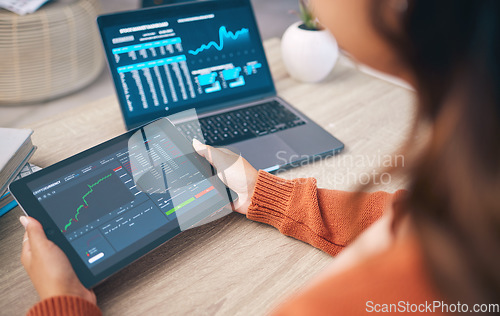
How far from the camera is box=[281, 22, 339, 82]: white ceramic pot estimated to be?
1124 millimetres

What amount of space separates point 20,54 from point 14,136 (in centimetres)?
154

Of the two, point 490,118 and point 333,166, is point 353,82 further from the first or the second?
point 490,118

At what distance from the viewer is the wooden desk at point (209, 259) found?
605 millimetres

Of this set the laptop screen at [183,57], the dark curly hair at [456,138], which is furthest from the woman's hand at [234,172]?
the dark curly hair at [456,138]

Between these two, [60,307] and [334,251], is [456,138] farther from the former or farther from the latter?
[60,307]

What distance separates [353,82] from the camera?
1232 mm

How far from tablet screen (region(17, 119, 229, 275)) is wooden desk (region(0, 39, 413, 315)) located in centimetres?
5

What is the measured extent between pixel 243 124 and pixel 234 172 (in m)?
0.22

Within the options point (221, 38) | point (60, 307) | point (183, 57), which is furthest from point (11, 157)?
point (221, 38)

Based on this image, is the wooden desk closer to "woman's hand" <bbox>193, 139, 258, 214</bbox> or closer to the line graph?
"woman's hand" <bbox>193, 139, 258, 214</bbox>

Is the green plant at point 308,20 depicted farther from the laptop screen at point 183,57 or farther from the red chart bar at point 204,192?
the red chart bar at point 204,192

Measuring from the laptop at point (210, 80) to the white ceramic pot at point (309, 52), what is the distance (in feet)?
0.40

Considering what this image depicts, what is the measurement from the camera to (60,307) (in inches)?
21.0

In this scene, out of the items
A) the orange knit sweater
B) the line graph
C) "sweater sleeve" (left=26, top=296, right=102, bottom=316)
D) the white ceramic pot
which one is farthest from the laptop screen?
"sweater sleeve" (left=26, top=296, right=102, bottom=316)
